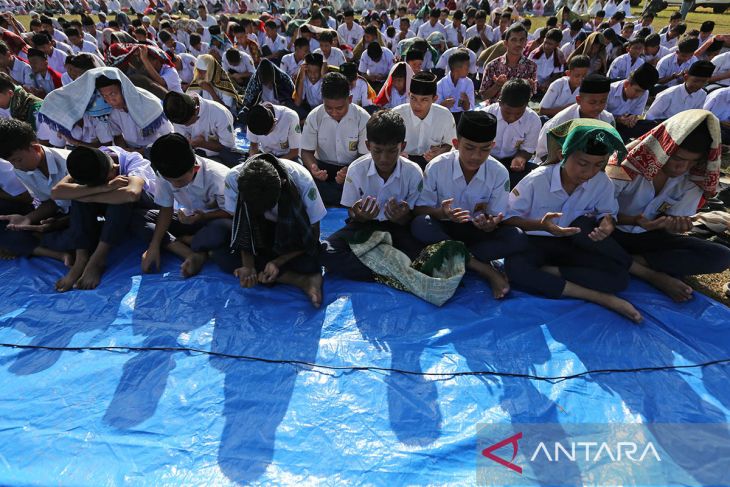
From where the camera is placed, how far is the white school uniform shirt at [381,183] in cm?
306

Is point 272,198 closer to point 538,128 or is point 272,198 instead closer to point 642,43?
point 538,128

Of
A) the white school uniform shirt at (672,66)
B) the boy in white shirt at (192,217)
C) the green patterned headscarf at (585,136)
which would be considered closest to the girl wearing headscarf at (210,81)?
the boy in white shirt at (192,217)

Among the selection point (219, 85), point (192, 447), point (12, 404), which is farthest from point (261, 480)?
point (219, 85)

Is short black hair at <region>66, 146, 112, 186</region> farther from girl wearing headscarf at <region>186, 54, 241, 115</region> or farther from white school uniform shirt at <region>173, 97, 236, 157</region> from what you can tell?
girl wearing headscarf at <region>186, 54, 241, 115</region>

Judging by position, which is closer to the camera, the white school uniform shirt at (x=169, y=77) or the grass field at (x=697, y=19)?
the white school uniform shirt at (x=169, y=77)

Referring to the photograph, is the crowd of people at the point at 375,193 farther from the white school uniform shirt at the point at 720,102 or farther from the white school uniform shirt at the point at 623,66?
the white school uniform shirt at the point at 623,66

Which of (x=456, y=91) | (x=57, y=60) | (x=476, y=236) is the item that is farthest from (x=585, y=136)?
(x=57, y=60)

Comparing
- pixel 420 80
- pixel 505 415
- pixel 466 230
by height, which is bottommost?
pixel 505 415

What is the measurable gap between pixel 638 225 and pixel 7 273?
4684 mm

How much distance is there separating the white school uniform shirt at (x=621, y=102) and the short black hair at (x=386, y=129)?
3.94 m

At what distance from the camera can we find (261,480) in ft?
5.95

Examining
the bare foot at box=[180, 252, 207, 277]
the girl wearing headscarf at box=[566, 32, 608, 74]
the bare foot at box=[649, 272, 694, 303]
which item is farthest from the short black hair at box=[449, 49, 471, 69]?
the bare foot at box=[180, 252, 207, 277]

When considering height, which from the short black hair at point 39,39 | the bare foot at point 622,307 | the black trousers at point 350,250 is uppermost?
the short black hair at point 39,39

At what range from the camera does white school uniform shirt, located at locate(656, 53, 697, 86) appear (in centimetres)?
714
